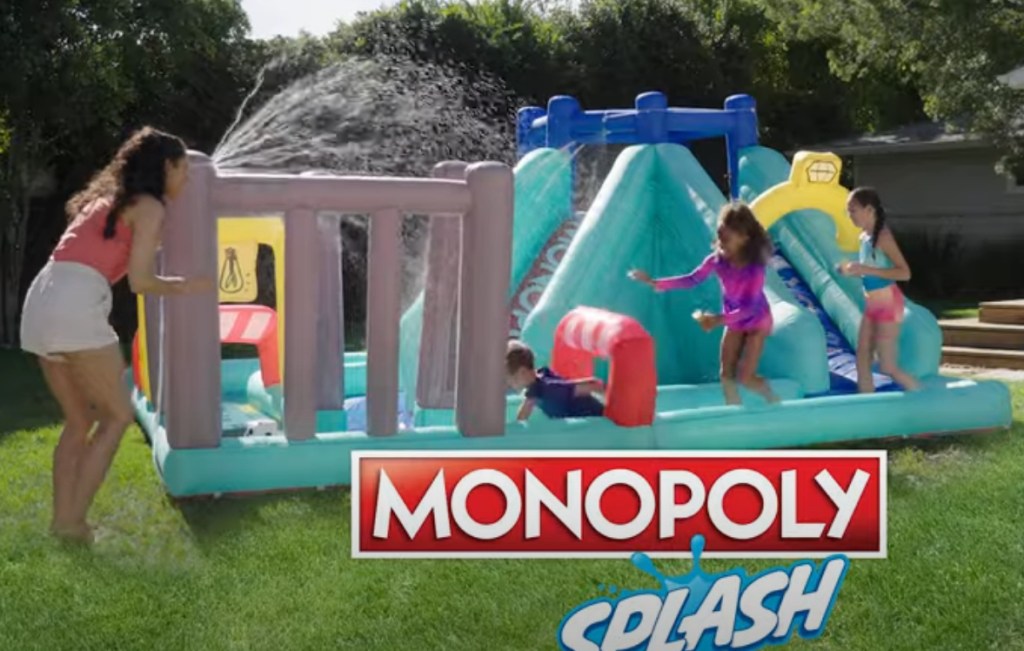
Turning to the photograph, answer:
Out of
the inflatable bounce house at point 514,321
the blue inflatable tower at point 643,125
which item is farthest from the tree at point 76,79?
the blue inflatable tower at point 643,125

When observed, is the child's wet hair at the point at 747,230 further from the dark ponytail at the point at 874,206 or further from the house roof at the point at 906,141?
the house roof at the point at 906,141

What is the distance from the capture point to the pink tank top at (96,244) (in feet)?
10.1

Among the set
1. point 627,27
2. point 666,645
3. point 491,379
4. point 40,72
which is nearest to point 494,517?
point 666,645

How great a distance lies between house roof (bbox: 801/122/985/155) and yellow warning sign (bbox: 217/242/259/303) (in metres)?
12.0

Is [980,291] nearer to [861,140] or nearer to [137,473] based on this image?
[861,140]

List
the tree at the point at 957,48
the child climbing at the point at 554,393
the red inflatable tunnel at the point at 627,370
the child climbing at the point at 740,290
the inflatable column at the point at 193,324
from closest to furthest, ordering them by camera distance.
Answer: the inflatable column at the point at 193,324
the red inflatable tunnel at the point at 627,370
the child climbing at the point at 554,393
the child climbing at the point at 740,290
the tree at the point at 957,48

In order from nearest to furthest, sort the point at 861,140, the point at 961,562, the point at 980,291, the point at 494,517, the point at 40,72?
the point at 494,517 → the point at 961,562 → the point at 40,72 → the point at 980,291 → the point at 861,140

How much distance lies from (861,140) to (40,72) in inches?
496

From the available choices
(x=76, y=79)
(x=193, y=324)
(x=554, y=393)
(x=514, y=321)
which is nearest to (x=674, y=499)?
(x=193, y=324)

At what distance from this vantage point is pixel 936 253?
1639 centimetres

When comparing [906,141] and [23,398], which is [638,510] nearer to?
[23,398]

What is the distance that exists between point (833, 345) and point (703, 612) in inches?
159

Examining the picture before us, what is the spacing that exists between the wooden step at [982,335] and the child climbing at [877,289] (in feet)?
12.0

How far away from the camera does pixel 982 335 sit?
28.5ft
